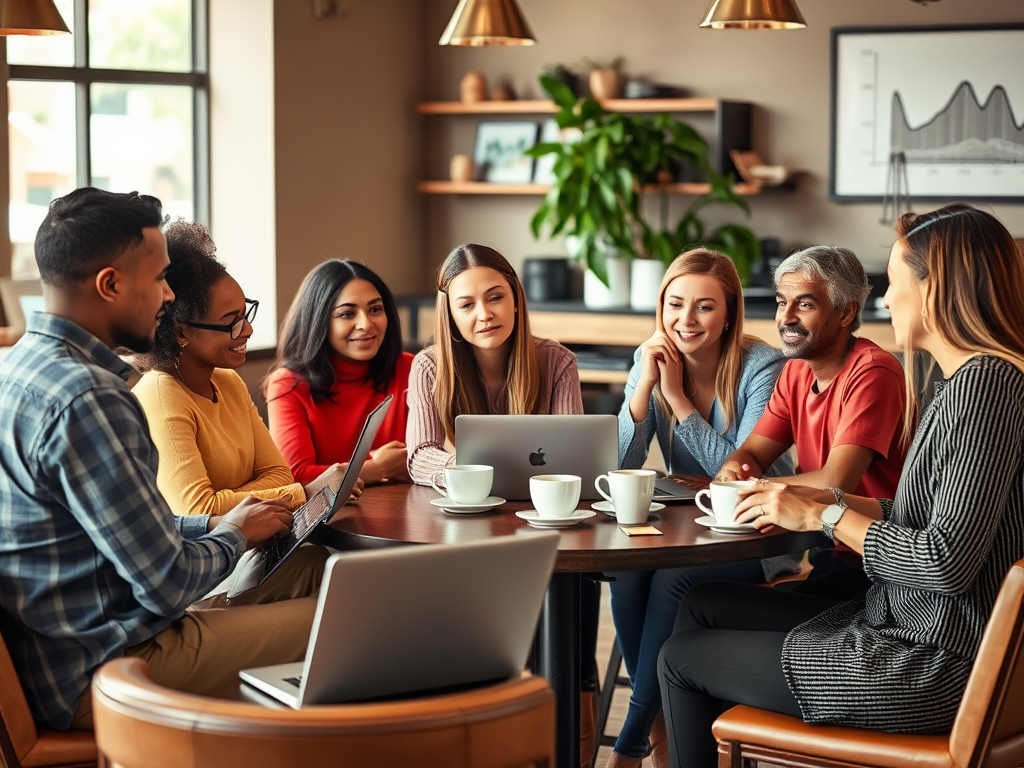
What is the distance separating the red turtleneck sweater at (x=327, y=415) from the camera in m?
3.01

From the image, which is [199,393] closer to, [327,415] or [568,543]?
[327,415]

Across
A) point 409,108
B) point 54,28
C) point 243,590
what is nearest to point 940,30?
point 409,108

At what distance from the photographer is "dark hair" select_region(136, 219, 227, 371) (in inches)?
98.0

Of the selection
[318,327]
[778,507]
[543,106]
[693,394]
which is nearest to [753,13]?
[693,394]

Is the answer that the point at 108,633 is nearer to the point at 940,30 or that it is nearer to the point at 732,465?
the point at 732,465

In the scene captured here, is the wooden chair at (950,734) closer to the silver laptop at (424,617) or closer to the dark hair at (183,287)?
the silver laptop at (424,617)

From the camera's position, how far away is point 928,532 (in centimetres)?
180

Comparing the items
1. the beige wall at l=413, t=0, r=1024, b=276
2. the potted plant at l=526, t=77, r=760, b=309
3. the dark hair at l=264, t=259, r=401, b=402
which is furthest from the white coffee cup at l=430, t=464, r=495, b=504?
the beige wall at l=413, t=0, r=1024, b=276

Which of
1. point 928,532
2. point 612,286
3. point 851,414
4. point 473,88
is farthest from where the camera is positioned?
point 473,88

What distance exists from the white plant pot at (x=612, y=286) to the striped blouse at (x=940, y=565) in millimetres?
A: 3620

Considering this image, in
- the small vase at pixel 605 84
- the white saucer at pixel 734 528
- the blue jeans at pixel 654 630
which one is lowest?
the blue jeans at pixel 654 630

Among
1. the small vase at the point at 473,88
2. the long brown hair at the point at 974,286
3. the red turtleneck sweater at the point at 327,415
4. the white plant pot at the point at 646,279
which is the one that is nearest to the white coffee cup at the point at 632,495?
the long brown hair at the point at 974,286

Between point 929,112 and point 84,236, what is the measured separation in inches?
172

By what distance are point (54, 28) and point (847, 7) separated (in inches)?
143
